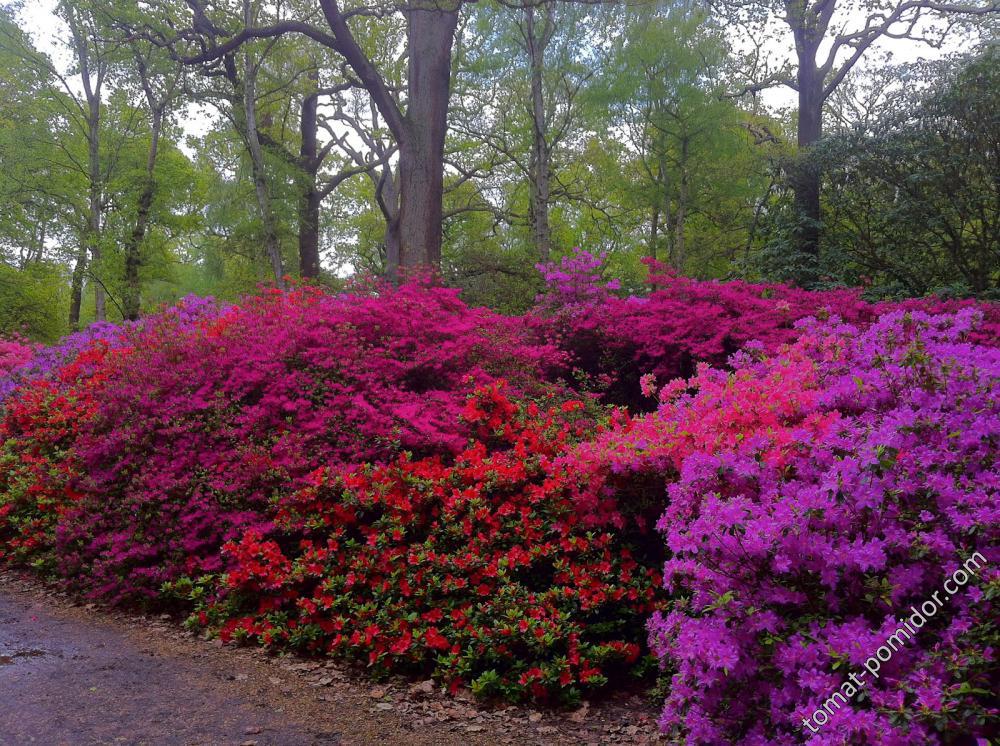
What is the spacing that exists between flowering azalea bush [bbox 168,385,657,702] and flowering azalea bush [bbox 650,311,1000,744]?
0.75 meters

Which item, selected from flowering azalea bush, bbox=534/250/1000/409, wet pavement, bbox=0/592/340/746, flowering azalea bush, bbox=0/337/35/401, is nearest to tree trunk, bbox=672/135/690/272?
flowering azalea bush, bbox=534/250/1000/409

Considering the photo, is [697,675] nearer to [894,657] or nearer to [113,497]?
[894,657]

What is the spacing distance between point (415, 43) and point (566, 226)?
1583 centimetres

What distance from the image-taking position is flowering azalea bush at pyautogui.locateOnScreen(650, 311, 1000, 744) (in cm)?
170

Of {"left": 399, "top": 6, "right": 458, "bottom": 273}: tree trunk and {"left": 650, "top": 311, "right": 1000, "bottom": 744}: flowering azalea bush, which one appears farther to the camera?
{"left": 399, "top": 6, "right": 458, "bottom": 273}: tree trunk

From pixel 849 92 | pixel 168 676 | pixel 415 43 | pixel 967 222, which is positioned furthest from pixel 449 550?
pixel 849 92

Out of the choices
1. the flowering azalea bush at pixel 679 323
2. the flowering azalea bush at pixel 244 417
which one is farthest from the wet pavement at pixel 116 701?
the flowering azalea bush at pixel 679 323

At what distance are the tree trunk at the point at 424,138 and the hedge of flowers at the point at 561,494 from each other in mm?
3529

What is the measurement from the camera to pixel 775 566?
78.3 inches

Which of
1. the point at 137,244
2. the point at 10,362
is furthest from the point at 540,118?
the point at 137,244

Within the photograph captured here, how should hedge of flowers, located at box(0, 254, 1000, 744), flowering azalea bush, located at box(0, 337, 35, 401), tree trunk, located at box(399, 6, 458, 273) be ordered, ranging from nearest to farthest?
hedge of flowers, located at box(0, 254, 1000, 744) → flowering azalea bush, located at box(0, 337, 35, 401) → tree trunk, located at box(399, 6, 458, 273)

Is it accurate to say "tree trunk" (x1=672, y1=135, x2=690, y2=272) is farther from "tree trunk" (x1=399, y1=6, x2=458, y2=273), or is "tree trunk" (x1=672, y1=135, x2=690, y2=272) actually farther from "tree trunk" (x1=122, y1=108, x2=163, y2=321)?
"tree trunk" (x1=122, y1=108, x2=163, y2=321)

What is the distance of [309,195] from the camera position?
1797cm

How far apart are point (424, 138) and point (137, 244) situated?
12.5m
